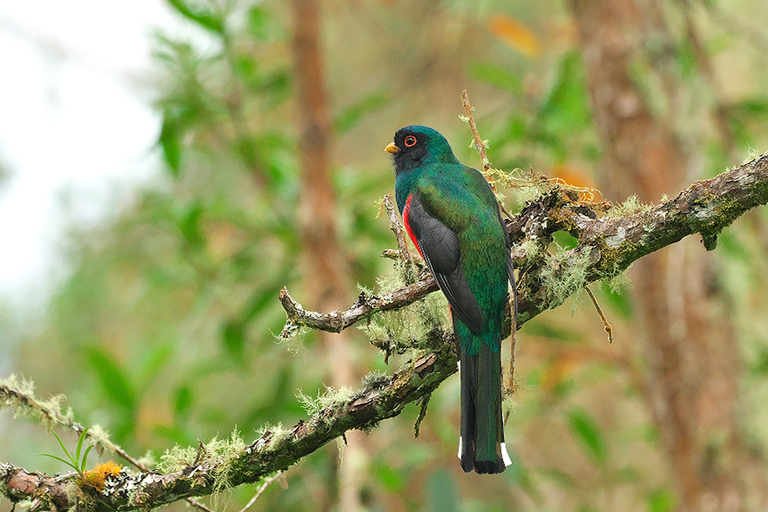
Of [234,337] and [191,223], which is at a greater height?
[191,223]

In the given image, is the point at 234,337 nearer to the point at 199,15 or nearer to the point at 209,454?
the point at 199,15

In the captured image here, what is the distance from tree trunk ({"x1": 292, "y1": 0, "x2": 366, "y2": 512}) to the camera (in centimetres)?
402

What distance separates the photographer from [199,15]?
13.9ft

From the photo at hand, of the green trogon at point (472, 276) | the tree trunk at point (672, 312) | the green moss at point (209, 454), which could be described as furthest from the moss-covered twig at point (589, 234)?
the tree trunk at point (672, 312)

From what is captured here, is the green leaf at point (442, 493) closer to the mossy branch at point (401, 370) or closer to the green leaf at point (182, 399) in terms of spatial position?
the green leaf at point (182, 399)

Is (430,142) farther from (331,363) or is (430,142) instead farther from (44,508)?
(44,508)

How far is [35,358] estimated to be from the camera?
25.2 feet

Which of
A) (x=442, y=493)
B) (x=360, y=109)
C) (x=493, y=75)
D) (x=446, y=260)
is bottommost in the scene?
(x=446, y=260)

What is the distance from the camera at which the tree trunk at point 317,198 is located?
4.02 m

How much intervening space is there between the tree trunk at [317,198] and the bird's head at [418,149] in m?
1.08

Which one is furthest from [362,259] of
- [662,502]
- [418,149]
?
[662,502]

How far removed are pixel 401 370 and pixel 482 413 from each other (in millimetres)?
441

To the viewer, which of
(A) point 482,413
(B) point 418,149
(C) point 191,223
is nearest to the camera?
(A) point 482,413

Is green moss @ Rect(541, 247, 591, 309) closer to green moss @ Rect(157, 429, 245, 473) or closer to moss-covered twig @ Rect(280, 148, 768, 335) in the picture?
moss-covered twig @ Rect(280, 148, 768, 335)
